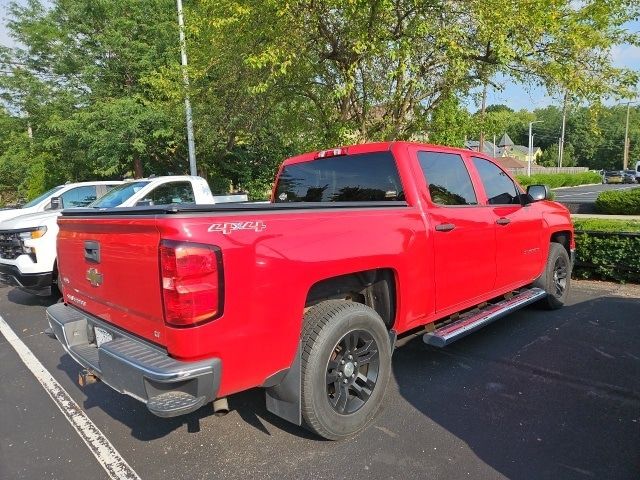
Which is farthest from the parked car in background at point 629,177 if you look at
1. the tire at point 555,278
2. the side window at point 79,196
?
the side window at point 79,196

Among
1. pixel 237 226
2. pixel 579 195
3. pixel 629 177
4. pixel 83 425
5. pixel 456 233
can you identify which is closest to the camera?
pixel 237 226

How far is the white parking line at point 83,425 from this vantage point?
2.94 metres

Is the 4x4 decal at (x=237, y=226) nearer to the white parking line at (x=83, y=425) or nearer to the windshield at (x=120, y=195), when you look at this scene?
the white parking line at (x=83, y=425)

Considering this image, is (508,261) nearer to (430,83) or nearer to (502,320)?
Answer: (502,320)

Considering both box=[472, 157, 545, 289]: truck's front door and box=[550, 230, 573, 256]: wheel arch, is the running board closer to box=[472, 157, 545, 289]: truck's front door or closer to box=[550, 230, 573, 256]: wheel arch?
box=[472, 157, 545, 289]: truck's front door

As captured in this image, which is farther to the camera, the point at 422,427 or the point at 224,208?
the point at 422,427

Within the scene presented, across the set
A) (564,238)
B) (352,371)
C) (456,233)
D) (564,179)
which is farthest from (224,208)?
(564,179)

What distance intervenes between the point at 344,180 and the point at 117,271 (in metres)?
2.08

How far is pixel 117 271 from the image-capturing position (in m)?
2.84

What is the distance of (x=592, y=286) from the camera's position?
Result: 282 inches

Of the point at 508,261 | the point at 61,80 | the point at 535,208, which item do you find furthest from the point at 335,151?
the point at 61,80

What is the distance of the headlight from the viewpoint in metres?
6.79

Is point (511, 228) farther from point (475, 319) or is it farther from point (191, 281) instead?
point (191, 281)

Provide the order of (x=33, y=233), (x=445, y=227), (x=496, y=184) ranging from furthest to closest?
(x=33, y=233), (x=496, y=184), (x=445, y=227)
